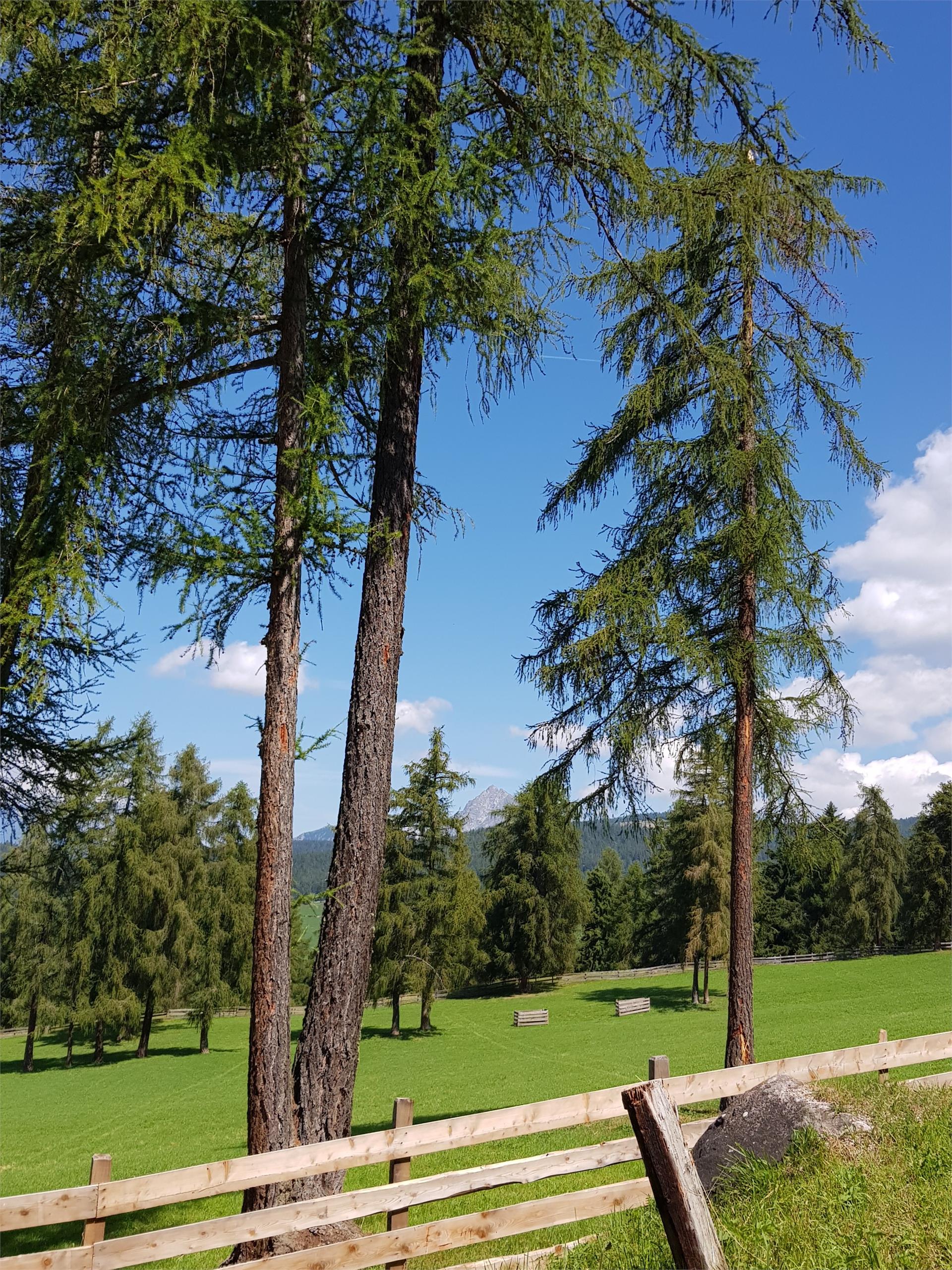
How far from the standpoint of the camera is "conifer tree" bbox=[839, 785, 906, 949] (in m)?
50.6

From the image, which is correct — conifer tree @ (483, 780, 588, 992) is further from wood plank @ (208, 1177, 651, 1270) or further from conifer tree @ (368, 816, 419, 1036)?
wood plank @ (208, 1177, 651, 1270)

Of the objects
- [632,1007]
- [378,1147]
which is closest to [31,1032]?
[632,1007]

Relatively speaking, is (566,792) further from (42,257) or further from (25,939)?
(25,939)

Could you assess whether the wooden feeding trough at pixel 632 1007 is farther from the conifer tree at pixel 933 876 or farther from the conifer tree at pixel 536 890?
the conifer tree at pixel 933 876

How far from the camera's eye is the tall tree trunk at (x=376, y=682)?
7039 millimetres

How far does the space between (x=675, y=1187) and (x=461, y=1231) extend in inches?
104

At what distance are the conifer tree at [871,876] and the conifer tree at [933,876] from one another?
113 cm

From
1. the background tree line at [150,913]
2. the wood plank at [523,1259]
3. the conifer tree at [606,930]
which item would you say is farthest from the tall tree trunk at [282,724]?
the conifer tree at [606,930]

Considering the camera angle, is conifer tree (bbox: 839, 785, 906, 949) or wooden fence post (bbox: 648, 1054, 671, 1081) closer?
wooden fence post (bbox: 648, 1054, 671, 1081)

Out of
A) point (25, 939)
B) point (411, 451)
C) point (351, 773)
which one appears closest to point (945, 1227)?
point (351, 773)

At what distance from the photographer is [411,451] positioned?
26.7ft

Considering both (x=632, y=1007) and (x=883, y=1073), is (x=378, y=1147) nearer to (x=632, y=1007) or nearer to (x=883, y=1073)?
(x=883, y=1073)

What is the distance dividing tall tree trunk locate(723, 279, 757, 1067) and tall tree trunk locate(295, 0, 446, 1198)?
6462 millimetres

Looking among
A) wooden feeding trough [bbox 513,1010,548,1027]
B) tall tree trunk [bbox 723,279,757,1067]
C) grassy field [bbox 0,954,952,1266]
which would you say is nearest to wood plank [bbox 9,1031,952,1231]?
grassy field [bbox 0,954,952,1266]
